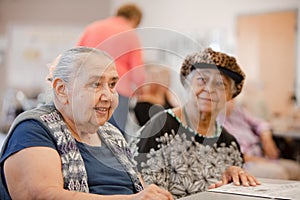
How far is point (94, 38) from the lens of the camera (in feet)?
8.41

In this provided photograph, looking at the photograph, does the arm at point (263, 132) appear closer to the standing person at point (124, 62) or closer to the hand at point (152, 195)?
the standing person at point (124, 62)

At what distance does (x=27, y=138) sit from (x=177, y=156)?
0.72m

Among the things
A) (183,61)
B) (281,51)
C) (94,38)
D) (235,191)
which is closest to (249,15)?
(281,51)

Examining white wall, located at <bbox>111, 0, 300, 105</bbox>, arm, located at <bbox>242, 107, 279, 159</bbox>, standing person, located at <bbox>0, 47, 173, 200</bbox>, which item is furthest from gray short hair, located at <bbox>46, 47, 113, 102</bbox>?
white wall, located at <bbox>111, 0, 300, 105</bbox>

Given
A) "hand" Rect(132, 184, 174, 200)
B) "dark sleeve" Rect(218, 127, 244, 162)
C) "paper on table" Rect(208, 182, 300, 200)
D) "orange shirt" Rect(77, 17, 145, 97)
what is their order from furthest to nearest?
"dark sleeve" Rect(218, 127, 244, 162)
"orange shirt" Rect(77, 17, 145, 97)
"paper on table" Rect(208, 182, 300, 200)
"hand" Rect(132, 184, 174, 200)

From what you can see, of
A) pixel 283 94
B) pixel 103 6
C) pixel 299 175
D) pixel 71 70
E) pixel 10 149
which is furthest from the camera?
pixel 103 6

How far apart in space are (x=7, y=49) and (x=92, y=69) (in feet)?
18.2

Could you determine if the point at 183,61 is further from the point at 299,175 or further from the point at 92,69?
the point at 299,175

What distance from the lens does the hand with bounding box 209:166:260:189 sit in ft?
5.40

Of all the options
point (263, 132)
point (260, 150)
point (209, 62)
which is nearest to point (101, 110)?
point (209, 62)

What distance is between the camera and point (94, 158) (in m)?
1.50

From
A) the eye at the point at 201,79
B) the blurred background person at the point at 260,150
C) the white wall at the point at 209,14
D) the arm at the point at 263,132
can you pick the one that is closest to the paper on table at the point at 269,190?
the eye at the point at 201,79

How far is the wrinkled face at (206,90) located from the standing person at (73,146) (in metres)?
0.40

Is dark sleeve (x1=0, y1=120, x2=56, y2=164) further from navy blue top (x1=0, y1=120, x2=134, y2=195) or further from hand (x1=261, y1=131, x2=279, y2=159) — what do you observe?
hand (x1=261, y1=131, x2=279, y2=159)
